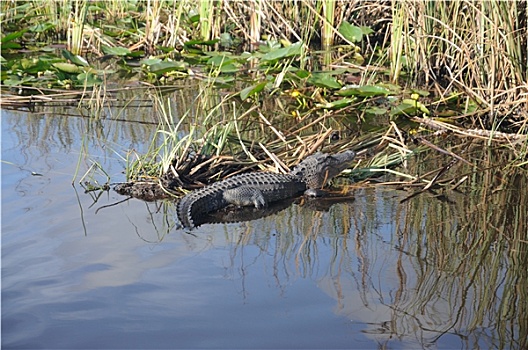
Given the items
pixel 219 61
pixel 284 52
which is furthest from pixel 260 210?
pixel 219 61

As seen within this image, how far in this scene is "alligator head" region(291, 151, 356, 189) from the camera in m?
4.57

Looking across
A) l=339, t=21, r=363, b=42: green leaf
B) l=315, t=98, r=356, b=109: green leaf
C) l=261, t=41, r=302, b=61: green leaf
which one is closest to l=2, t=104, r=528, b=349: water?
l=315, t=98, r=356, b=109: green leaf

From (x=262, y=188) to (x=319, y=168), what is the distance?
1.33ft

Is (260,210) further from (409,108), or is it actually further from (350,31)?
(350,31)

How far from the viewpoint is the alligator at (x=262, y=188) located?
162 inches

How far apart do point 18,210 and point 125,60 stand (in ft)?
15.0

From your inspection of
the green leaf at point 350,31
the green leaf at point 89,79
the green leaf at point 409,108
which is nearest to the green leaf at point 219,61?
the green leaf at point 89,79

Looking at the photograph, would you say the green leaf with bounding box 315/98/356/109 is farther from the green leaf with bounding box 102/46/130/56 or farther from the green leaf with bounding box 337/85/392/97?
the green leaf with bounding box 102/46/130/56

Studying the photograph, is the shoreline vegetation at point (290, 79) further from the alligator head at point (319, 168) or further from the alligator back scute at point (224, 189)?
the alligator back scute at point (224, 189)

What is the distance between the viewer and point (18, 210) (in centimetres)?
411

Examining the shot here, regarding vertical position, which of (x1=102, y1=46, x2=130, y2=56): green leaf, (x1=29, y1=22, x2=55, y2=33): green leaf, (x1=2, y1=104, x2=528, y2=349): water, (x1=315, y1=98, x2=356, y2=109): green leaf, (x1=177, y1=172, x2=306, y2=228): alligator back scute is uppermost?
(x1=29, y1=22, x2=55, y2=33): green leaf

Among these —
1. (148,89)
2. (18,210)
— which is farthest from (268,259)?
(148,89)

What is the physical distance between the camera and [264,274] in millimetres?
3387

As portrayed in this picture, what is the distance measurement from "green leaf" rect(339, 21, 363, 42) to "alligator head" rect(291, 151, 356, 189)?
3.44 m
